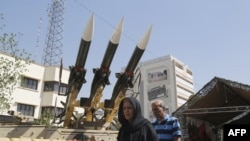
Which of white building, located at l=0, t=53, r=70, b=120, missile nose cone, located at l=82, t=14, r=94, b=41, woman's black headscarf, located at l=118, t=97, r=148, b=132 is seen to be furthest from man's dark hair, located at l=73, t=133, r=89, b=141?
white building, located at l=0, t=53, r=70, b=120

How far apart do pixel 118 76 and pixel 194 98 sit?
3690 mm

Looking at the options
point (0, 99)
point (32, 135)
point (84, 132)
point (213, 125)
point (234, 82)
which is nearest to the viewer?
point (32, 135)

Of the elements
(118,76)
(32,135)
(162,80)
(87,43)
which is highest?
(162,80)

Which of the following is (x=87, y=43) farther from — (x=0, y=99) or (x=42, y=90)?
(x=42, y=90)

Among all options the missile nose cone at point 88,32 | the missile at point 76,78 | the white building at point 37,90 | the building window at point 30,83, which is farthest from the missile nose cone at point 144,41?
the building window at point 30,83

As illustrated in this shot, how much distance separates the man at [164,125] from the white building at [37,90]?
23337mm

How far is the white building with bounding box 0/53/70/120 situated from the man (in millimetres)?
23337

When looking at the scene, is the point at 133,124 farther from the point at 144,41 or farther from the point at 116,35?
the point at 144,41

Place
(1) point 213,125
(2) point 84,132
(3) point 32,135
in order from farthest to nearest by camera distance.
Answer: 1. (1) point 213,125
2. (2) point 84,132
3. (3) point 32,135

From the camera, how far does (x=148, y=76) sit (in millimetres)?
75562

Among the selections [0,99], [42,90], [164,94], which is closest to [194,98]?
[0,99]

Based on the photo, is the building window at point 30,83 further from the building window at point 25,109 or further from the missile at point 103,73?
the missile at point 103,73

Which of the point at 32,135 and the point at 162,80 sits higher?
the point at 162,80

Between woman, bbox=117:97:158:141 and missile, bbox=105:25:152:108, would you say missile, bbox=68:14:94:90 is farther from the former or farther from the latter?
woman, bbox=117:97:158:141
